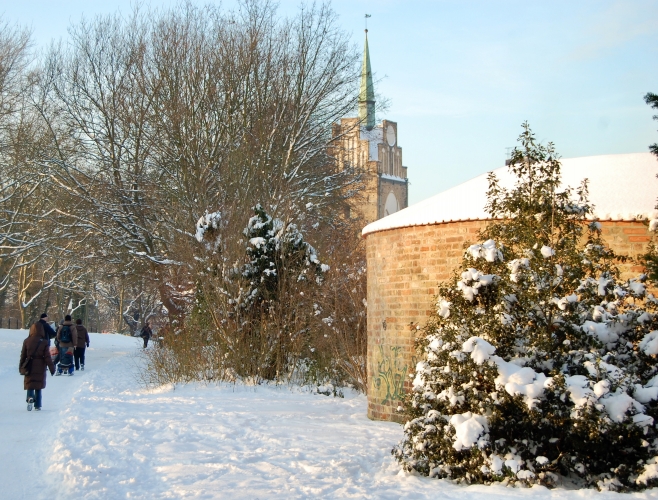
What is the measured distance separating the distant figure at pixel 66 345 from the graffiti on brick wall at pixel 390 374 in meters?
12.5

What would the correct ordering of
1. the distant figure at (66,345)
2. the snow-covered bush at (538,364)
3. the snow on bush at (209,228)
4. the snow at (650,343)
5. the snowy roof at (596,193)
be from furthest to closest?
the distant figure at (66,345) < the snow on bush at (209,228) < the snowy roof at (596,193) < the snow at (650,343) < the snow-covered bush at (538,364)

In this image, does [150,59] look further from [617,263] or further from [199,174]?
[617,263]

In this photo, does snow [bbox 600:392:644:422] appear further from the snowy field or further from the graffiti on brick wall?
the graffiti on brick wall

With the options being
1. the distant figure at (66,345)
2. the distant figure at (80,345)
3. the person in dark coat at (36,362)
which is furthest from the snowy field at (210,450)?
the distant figure at (80,345)

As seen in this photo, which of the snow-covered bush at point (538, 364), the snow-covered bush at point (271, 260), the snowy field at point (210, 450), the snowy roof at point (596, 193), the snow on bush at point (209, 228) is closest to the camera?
the snow-covered bush at point (538, 364)

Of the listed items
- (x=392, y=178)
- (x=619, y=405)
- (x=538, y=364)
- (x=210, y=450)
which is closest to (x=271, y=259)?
(x=210, y=450)

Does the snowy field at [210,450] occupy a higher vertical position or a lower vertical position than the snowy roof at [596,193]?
lower

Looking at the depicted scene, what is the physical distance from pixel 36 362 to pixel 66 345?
8.09 metres

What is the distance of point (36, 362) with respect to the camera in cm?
1317

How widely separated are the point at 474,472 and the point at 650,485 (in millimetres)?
1489

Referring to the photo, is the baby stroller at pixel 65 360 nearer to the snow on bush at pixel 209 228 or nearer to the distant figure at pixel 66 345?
the distant figure at pixel 66 345

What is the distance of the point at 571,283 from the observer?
281 inches

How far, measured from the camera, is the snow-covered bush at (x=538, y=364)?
21.7 feet

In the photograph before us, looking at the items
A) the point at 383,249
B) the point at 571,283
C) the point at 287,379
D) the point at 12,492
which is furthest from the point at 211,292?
the point at 571,283
